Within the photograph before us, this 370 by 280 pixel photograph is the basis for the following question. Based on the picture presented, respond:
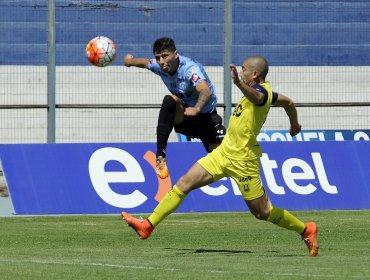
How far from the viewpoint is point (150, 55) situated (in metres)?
25.5

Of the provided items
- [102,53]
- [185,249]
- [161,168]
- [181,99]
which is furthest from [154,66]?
[185,249]

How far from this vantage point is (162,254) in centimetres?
1101

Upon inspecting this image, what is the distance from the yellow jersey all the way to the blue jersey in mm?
1604

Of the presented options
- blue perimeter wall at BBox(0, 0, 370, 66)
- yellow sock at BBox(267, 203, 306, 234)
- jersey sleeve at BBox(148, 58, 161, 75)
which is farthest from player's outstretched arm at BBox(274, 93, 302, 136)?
blue perimeter wall at BBox(0, 0, 370, 66)

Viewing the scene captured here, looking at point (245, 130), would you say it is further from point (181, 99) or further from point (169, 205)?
→ point (181, 99)

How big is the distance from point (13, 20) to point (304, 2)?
22.8 feet

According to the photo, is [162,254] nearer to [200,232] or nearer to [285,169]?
[200,232]

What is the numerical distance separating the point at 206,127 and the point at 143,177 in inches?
181

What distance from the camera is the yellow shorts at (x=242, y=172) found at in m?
10.7

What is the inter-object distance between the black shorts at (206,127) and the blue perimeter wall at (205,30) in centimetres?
997

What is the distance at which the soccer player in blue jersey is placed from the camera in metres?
12.0

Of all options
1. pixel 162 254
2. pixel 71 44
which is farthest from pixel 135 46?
pixel 162 254

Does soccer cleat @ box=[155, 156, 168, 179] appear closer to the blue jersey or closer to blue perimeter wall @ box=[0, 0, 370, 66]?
the blue jersey

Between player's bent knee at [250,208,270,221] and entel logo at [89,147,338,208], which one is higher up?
player's bent knee at [250,208,270,221]
